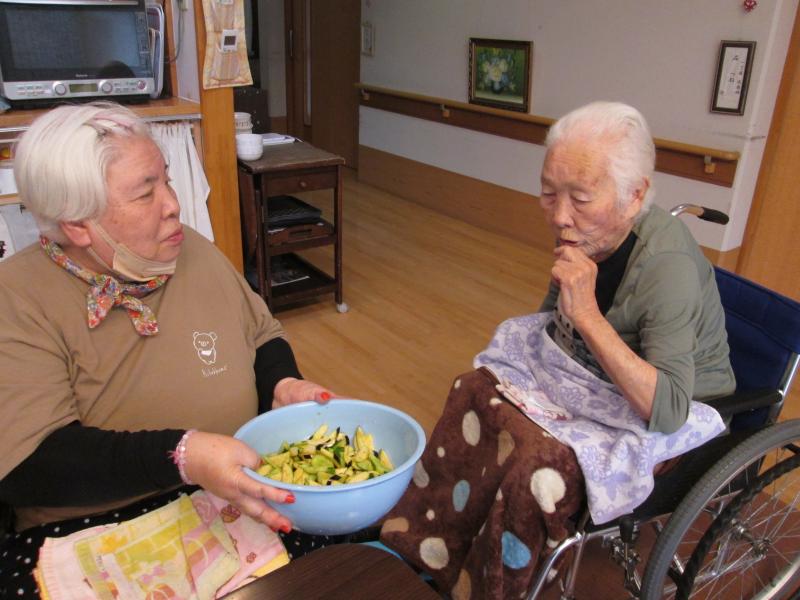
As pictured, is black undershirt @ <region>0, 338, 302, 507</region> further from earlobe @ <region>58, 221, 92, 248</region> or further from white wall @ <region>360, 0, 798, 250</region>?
white wall @ <region>360, 0, 798, 250</region>

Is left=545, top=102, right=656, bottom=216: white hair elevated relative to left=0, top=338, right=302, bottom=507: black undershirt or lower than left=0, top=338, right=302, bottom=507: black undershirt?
elevated

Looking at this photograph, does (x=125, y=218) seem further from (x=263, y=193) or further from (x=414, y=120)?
(x=414, y=120)

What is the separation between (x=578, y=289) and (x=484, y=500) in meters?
0.50

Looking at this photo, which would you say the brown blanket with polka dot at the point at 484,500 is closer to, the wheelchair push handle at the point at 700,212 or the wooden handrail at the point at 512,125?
the wheelchair push handle at the point at 700,212

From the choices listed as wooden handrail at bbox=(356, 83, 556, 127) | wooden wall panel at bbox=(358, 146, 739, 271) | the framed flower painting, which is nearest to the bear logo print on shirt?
wooden handrail at bbox=(356, 83, 556, 127)

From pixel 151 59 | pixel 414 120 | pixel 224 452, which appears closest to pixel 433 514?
pixel 224 452

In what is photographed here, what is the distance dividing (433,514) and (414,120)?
12.7 feet

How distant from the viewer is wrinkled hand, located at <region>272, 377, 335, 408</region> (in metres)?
1.27

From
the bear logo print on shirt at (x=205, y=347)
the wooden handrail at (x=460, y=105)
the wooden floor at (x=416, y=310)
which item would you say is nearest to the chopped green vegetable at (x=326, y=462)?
the bear logo print on shirt at (x=205, y=347)

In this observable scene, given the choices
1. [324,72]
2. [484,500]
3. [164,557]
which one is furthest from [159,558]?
[324,72]

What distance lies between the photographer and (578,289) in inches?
50.1

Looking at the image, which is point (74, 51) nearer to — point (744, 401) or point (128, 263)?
point (128, 263)

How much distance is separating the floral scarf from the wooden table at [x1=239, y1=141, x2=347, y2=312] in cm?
167

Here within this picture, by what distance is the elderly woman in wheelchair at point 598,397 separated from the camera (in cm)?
122
